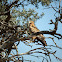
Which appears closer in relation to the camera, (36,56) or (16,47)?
(36,56)

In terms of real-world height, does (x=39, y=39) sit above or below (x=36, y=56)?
above

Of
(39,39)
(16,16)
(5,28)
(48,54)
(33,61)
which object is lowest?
(33,61)

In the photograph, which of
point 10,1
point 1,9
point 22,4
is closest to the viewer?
point 1,9

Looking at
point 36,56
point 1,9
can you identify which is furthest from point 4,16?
point 36,56

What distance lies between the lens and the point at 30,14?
575 centimetres

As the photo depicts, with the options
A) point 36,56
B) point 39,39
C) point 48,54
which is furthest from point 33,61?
point 39,39

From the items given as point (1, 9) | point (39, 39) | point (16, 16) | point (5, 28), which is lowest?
point (39, 39)

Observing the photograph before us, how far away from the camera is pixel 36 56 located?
4191 mm

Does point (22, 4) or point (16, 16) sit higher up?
point (22, 4)

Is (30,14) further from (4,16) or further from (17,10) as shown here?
(4,16)

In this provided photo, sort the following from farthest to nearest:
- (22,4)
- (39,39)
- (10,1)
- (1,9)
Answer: (22,4) < (10,1) < (1,9) < (39,39)

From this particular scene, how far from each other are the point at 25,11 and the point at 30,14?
31 centimetres

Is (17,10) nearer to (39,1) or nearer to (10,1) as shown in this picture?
(10,1)

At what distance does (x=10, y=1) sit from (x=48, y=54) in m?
2.95
